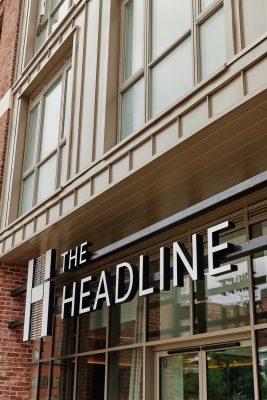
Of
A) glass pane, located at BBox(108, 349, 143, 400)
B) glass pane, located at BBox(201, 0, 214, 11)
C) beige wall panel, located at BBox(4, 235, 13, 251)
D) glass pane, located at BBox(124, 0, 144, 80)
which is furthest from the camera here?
beige wall panel, located at BBox(4, 235, 13, 251)

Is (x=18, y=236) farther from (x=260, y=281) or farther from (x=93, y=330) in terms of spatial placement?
(x=260, y=281)

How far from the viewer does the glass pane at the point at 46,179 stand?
9336 millimetres

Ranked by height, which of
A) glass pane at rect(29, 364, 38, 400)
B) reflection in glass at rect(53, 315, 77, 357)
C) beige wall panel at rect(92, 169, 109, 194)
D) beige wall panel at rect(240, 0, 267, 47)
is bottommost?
glass pane at rect(29, 364, 38, 400)

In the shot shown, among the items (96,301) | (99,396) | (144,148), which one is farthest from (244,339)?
(99,396)

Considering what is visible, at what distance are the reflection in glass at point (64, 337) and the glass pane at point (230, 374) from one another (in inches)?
138

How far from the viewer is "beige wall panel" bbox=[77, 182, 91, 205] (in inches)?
290

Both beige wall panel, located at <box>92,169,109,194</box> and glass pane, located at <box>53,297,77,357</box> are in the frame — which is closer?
beige wall panel, located at <box>92,169,109,194</box>

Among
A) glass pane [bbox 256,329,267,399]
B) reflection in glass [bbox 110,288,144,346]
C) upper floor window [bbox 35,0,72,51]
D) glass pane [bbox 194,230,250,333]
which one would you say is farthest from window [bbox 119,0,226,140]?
glass pane [bbox 256,329,267,399]

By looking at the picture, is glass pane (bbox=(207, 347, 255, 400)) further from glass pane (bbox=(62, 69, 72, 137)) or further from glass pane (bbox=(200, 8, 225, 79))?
glass pane (bbox=(62, 69, 72, 137))

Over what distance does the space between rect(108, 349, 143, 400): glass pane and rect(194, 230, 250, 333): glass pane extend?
1.27 m

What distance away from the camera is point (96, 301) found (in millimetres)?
6977

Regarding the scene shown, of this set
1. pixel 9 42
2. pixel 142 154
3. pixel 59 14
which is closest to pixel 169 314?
pixel 142 154

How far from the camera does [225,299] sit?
253 inches

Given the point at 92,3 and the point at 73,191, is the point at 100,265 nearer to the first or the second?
the point at 73,191
